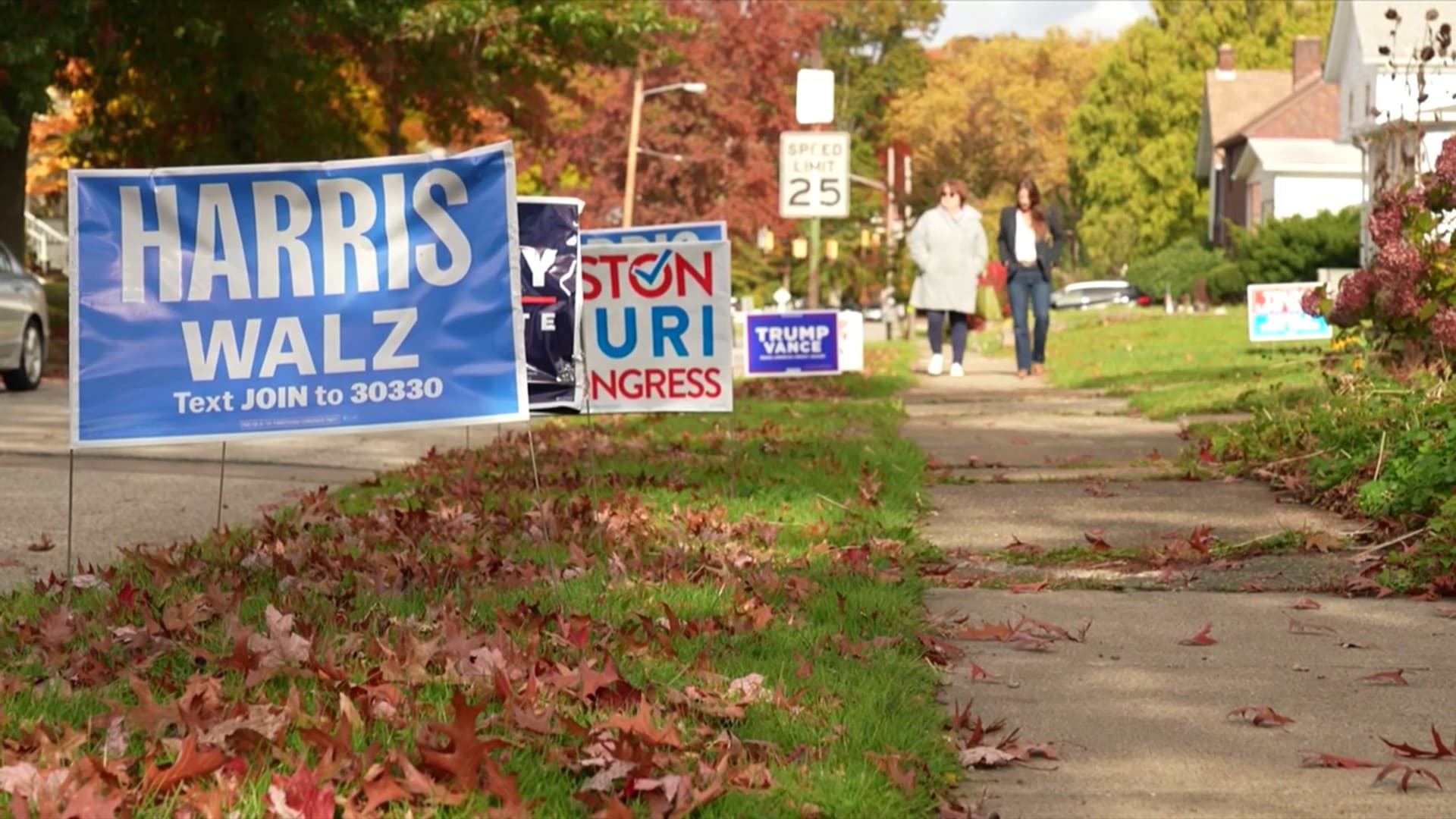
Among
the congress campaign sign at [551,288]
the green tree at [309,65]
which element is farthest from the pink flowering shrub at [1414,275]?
the green tree at [309,65]

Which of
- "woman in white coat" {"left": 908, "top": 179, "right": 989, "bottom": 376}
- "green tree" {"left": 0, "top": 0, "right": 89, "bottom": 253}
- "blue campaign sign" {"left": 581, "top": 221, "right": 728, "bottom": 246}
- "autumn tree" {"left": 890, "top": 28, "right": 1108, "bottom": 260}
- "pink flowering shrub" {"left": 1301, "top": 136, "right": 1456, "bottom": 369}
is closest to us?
"blue campaign sign" {"left": 581, "top": 221, "right": 728, "bottom": 246}

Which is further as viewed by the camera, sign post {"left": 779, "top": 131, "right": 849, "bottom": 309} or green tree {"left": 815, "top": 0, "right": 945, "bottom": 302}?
green tree {"left": 815, "top": 0, "right": 945, "bottom": 302}

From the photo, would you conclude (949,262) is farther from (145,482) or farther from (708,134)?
(708,134)

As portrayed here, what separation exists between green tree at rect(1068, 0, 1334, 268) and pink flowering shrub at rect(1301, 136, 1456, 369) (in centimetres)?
7288

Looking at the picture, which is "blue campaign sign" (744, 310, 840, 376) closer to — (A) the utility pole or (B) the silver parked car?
(B) the silver parked car

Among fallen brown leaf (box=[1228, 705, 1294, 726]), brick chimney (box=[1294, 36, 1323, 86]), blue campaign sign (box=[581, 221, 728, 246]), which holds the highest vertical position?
brick chimney (box=[1294, 36, 1323, 86])

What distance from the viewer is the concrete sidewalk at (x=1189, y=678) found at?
200 inches

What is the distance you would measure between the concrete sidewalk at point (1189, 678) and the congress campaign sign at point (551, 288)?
5.85 feet

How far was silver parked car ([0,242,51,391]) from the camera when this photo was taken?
22078 millimetres

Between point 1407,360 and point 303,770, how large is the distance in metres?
9.89

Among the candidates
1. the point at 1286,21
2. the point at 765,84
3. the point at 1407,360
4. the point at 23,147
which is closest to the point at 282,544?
the point at 1407,360

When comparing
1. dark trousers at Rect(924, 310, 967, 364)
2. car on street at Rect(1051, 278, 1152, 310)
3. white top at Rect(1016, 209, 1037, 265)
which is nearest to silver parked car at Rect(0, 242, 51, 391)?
dark trousers at Rect(924, 310, 967, 364)

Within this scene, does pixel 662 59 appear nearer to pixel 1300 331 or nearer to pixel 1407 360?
pixel 1300 331

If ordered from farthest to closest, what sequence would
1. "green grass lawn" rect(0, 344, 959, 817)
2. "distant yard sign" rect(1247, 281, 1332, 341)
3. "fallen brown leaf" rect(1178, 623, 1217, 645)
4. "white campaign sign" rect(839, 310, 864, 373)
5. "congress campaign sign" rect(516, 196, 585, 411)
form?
"white campaign sign" rect(839, 310, 864, 373) < "distant yard sign" rect(1247, 281, 1332, 341) < "congress campaign sign" rect(516, 196, 585, 411) < "fallen brown leaf" rect(1178, 623, 1217, 645) < "green grass lawn" rect(0, 344, 959, 817)
